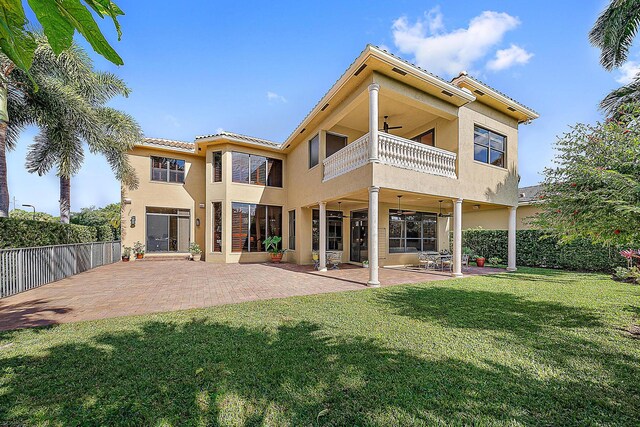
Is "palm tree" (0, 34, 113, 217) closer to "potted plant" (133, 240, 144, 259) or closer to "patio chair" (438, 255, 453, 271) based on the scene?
"potted plant" (133, 240, 144, 259)

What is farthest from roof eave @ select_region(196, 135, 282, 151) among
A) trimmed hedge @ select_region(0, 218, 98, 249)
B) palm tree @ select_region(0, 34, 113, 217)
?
trimmed hedge @ select_region(0, 218, 98, 249)

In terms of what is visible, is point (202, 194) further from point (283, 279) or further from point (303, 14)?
point (303, 14)

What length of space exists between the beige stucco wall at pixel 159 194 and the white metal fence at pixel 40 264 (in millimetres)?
3552

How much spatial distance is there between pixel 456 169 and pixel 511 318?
6.59 m

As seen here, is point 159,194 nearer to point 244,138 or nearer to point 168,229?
point 168,229

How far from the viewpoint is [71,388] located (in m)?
3.12

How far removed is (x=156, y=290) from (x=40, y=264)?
12.7 feet

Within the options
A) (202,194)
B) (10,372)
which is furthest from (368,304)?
(202,194)

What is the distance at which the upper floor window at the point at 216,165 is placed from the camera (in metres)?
15.8

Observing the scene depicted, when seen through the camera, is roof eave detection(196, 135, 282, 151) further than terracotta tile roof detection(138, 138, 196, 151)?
No

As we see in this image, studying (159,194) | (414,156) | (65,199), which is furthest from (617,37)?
(65,199)

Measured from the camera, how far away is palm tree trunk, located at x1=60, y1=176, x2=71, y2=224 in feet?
46.7

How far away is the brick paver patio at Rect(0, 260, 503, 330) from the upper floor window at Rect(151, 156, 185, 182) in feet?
23.8

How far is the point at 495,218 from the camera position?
2130 cm
